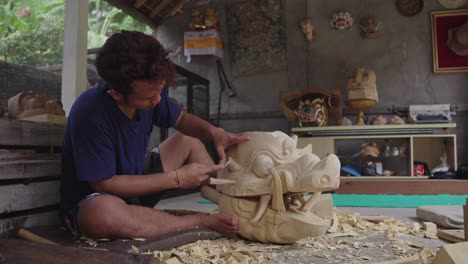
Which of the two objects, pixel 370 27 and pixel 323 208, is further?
pixel 370 27

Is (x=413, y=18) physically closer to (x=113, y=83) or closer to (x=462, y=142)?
(x=462, y=142)

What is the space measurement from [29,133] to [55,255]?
98 cm

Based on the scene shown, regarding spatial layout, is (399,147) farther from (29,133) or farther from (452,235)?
(29,133)

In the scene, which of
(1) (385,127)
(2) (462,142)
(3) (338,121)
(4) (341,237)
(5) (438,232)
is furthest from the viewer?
(2) (462,142)

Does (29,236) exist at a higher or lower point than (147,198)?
lower

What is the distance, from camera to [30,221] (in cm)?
200

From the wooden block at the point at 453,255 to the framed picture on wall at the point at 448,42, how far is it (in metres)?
4.93

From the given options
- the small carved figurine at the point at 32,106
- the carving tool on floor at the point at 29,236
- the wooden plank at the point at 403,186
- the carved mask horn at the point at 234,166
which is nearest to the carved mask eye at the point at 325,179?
the carved mask horn at the point at 234,166

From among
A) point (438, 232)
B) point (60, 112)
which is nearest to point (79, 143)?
point (60, 112)

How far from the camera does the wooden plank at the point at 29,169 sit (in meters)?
1.83

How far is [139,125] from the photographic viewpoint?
191 centimetres

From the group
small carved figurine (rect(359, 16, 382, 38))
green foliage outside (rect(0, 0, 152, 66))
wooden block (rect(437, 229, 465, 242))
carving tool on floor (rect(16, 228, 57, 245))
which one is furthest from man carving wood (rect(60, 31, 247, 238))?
green foliage outside (rect(0, 0, 152, 66))

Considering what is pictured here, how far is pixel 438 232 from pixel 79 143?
1.80 m

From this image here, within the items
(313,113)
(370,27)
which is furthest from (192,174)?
(370,27)
